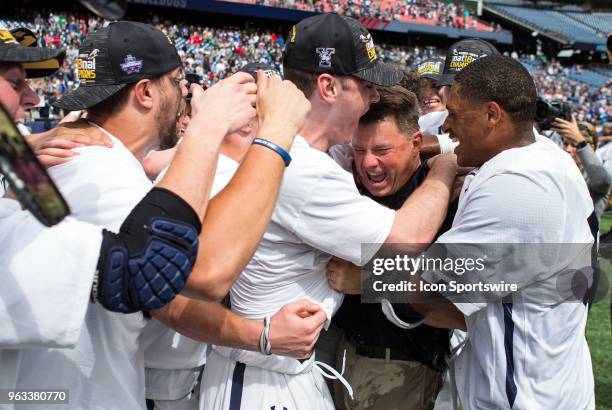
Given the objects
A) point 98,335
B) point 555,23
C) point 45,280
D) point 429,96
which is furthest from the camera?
point 555,23

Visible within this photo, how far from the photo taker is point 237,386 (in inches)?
80.2

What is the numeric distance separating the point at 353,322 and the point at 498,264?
0.71 m

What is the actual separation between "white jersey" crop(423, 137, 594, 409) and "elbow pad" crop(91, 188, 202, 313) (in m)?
0.98

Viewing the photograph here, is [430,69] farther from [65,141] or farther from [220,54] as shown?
[220,54]

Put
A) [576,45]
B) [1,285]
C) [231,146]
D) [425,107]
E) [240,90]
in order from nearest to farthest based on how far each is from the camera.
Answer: [1,285], [240,90], [231,146], [425,107], [576,45]

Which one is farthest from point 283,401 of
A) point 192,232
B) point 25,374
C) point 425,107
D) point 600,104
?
point 600,104

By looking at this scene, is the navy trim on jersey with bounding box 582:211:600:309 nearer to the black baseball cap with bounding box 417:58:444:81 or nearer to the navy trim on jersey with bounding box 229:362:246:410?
the navy trim on jersey with bounding box 229:362:246:410

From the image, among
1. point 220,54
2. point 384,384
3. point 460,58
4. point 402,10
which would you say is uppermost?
point 460,58

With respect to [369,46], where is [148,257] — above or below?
below

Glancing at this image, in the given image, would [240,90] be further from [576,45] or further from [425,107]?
[576,45]

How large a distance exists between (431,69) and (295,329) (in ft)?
12.8

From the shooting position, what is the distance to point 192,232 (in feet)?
4.11

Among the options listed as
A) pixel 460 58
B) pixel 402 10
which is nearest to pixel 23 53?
pixel 460 58

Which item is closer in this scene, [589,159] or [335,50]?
→ [335,50]
